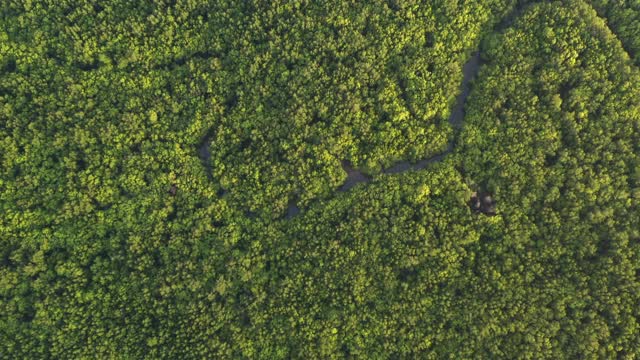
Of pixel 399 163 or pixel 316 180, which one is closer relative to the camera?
pixel 316 180

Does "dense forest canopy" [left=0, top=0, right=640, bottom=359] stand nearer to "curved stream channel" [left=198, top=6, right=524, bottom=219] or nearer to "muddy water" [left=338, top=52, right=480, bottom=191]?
A: "curved stream channel" [left=198, top=6, right=524, bottom=219]

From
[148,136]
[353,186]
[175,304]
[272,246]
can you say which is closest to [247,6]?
[148,136]

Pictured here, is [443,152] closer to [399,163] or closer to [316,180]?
[399,163]

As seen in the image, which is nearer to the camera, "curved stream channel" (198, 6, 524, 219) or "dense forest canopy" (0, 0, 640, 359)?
"dense forest canopy" (0, 0, 640, 359)

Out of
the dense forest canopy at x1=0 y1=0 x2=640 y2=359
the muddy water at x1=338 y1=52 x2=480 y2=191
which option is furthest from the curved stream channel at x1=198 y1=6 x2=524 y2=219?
the dense forest canopy at x1=0 y1=0 x2=640 y2=359

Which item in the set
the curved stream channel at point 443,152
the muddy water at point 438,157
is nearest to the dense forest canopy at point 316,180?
the curved stream channel at point 443,152

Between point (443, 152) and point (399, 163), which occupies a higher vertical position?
point (399, 163)

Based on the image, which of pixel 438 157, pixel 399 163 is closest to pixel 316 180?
pixel 399 163
